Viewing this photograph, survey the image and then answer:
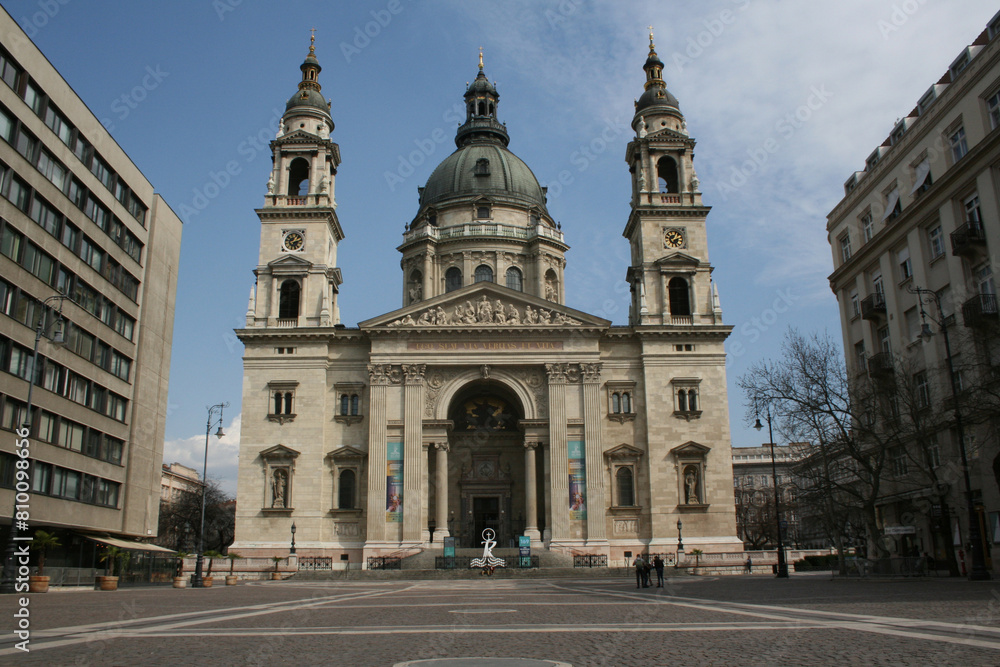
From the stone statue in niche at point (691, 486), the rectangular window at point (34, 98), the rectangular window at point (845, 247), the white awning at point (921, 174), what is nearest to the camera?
the rectangular window at point (34, 98)

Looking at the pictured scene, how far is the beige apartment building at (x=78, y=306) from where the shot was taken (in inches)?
1373

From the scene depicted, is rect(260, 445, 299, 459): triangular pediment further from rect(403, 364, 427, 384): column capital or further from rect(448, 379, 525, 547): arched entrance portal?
rect(448, 379, 525, 547): arched entrance portal

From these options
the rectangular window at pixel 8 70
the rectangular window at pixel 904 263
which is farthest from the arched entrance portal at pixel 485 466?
the rectangular window at pixel 8 70

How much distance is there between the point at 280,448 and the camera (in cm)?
4888

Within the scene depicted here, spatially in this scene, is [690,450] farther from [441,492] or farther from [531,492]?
[441,492]

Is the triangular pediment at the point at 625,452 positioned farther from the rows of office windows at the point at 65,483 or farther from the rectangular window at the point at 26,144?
the rectangular window at the point at 26,144

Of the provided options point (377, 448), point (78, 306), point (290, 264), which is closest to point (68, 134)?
point (78, 306)

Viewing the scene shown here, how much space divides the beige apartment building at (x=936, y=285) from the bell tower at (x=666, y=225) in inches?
385

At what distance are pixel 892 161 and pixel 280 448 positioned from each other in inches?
1461

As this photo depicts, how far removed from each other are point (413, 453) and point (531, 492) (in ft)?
24.4

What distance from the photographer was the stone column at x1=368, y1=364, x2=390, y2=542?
1864 inches

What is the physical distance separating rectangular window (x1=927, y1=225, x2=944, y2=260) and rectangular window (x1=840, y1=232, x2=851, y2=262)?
920 centimetres

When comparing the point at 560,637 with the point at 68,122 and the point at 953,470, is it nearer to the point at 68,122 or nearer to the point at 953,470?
the point at 953,470

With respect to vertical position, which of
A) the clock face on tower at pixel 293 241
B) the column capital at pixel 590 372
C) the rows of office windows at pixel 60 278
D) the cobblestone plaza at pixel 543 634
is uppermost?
the clock face on tower at pixel 293 241
